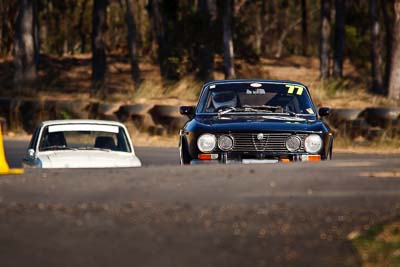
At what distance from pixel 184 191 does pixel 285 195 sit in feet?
3.15

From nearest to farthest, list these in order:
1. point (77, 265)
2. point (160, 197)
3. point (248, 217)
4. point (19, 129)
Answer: point (77, 265)
point (248, 217)
point (160, 197)
point (19, 129)

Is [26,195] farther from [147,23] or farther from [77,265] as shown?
[147,23]

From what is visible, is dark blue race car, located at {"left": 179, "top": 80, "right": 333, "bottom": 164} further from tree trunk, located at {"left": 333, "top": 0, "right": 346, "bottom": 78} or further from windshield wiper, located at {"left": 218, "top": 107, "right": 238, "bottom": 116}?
tree trunk, located at {"left": 333, "top": 0, "right": 346, "bottom": 78}

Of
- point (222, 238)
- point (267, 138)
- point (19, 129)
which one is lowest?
point (19, 129)

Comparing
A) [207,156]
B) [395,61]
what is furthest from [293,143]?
[395,61]

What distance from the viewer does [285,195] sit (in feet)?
36.2

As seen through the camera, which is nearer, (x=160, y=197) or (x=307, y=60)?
(x=160, y=197)

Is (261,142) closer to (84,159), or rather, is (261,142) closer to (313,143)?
(313,143)

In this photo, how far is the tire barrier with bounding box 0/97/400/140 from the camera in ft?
85.8

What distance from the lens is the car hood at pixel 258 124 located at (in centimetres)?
1510

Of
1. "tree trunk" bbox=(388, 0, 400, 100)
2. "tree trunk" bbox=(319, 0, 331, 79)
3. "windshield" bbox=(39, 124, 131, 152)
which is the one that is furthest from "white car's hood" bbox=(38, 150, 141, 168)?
"tree trunk" bbox=(319, 0, 331, 79)

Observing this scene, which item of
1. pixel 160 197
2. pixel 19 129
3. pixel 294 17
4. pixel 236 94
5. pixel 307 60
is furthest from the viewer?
pixel 294 17

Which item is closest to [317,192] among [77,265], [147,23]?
[77,265]

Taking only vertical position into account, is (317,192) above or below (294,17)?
above
